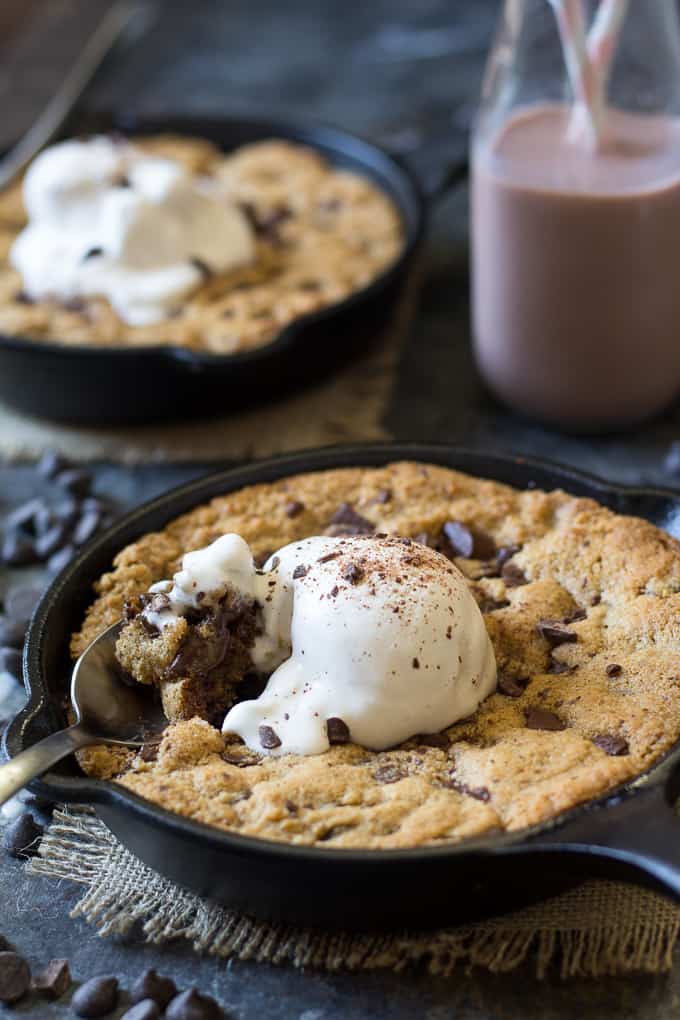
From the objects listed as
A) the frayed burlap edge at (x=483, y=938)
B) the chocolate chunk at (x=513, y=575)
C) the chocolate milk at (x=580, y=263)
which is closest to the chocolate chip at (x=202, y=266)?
the chocolate milk at (x=580, y=263)

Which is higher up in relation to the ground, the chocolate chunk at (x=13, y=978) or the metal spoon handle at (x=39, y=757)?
the metal spoon handle at (x=39, y=757)

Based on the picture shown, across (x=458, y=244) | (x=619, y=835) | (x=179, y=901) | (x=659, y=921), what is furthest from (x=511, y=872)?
(x=458, y=244)

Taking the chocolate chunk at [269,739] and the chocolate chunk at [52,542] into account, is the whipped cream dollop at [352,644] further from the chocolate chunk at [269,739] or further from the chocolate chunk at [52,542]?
the chocolate chunk at [52,542]

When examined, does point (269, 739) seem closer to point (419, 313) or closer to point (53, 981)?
point (53, 981)

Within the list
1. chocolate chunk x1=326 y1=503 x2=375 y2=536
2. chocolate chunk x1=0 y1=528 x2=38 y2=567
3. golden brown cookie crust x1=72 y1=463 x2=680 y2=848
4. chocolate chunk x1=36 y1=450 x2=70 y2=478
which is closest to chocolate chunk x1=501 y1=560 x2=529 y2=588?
golden brown cookie crust x1=72 y1=463 x2=680 y2=848

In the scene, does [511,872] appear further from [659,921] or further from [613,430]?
[613,430]
